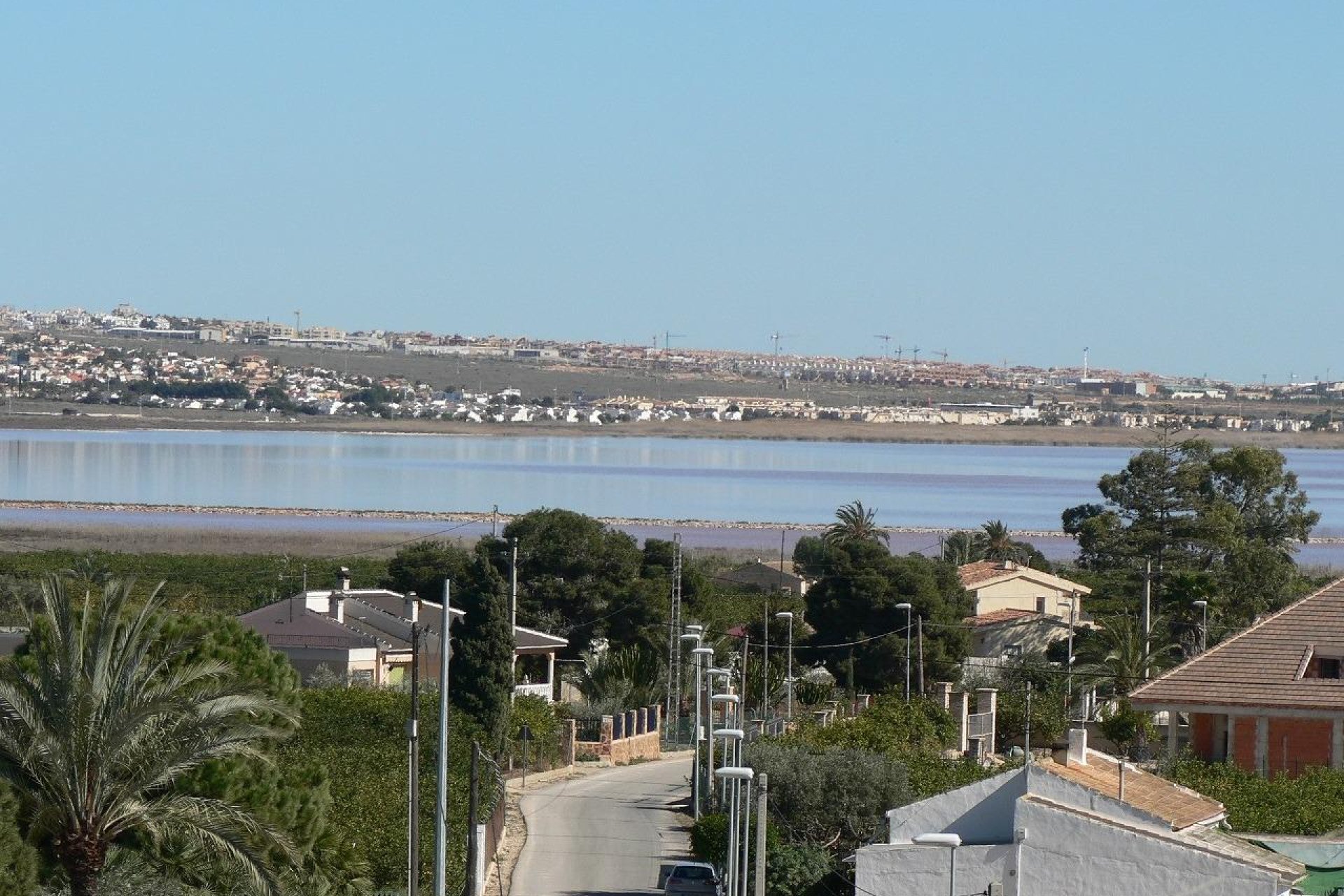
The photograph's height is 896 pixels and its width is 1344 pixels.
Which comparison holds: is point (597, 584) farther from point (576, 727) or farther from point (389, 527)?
point (389, 527)

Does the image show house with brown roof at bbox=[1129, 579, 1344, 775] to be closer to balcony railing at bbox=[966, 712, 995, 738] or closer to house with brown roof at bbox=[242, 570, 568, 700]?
balcony railing at bbox=[966, 712, 995, 738]

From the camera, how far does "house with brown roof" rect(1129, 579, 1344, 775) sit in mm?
28344

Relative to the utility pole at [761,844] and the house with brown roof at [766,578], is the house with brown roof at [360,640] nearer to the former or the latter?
the house with brown roof at [766,578]

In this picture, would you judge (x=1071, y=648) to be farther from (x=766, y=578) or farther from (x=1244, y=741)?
(x=766, y=578)

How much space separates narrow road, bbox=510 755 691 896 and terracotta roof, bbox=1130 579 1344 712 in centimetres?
696

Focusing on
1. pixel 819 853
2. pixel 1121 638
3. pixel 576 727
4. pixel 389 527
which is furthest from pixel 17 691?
pixel 389 527

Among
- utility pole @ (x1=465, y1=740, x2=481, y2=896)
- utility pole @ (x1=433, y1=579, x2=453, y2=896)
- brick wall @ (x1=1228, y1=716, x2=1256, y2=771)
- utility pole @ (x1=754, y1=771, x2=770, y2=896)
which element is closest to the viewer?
utility pole @ (x1=754, y1=771, x2=770, y2=896)

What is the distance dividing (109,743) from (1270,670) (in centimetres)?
1673

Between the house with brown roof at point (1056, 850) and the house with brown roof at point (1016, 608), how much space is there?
114 ft

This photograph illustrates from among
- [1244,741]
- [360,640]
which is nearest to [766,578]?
[360,640]

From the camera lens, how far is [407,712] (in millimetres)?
34656

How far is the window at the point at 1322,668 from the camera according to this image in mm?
28984

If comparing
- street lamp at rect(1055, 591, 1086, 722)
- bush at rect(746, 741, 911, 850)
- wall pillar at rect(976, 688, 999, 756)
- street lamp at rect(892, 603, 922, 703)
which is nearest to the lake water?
street lamp at rect(1055, 591, 1086, 722)

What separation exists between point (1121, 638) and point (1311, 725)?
17.2 m
